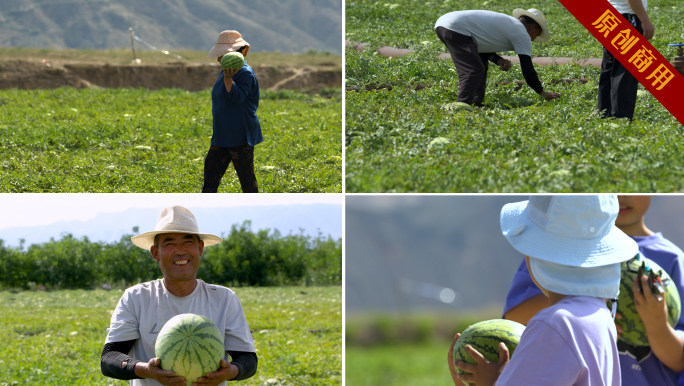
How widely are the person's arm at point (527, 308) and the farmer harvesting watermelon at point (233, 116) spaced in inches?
118

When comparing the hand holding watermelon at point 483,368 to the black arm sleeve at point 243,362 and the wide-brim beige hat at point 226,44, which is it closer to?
the black arm sleeve at point 243,362

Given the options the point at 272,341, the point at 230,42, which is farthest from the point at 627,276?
the point at 272,341

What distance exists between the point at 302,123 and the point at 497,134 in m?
6.96

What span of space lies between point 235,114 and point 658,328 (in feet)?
12.4

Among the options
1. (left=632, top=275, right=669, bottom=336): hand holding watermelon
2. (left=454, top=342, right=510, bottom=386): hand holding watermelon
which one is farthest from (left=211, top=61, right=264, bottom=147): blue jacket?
(left=632, top=275, right=669, bottom=336): hand holding watermelon

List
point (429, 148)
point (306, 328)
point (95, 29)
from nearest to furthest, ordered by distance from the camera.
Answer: point (429, 148)
point (306, 328)
point (95, 29)

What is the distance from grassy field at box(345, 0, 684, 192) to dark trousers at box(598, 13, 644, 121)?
6.8 inches

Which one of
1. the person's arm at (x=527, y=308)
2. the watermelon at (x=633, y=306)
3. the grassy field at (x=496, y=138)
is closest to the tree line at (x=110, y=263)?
the grassy field at (x=496, y=138)

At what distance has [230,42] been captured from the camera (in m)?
5.43

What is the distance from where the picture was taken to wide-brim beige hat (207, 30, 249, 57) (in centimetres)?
534

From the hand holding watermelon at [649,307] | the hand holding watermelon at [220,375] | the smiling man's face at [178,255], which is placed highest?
the smiling man's face at [178,255]

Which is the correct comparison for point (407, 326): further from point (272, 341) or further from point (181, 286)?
point (181, 286)

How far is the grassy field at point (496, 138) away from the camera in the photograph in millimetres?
4301

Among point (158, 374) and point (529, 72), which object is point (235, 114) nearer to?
point (158, 374)
